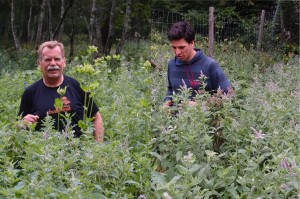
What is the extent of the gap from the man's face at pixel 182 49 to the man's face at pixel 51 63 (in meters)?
0.95

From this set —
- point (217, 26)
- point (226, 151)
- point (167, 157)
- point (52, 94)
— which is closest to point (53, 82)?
point (52, 94)

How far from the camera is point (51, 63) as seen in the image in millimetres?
3600

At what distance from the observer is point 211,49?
9523 mm

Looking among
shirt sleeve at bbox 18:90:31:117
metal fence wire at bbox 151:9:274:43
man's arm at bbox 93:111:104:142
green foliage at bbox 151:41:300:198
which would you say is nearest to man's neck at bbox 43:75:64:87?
shirt sleeve at bbox 18:90:31:117

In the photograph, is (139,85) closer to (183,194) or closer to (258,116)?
(258,116)

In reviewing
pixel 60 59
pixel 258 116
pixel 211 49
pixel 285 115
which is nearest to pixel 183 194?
pixel 258 116

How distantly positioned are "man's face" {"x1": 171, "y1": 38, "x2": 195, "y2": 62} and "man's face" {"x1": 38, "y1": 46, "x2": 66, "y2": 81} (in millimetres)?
951

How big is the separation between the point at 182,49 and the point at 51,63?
108 centimetres

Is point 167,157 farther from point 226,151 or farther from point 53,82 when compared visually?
point 53,82

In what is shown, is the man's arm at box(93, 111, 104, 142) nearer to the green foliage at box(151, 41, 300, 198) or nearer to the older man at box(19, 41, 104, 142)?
the older man at box(19, 41, 104, 142)

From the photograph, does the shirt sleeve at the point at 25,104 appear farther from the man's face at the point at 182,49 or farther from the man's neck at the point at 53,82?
the man's face at the point at 182,49

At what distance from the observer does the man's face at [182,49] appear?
396cm

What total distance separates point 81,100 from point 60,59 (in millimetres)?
349

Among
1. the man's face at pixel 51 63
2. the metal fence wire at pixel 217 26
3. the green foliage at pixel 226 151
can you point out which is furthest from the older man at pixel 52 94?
the metal fence wire at pixel 217 26
